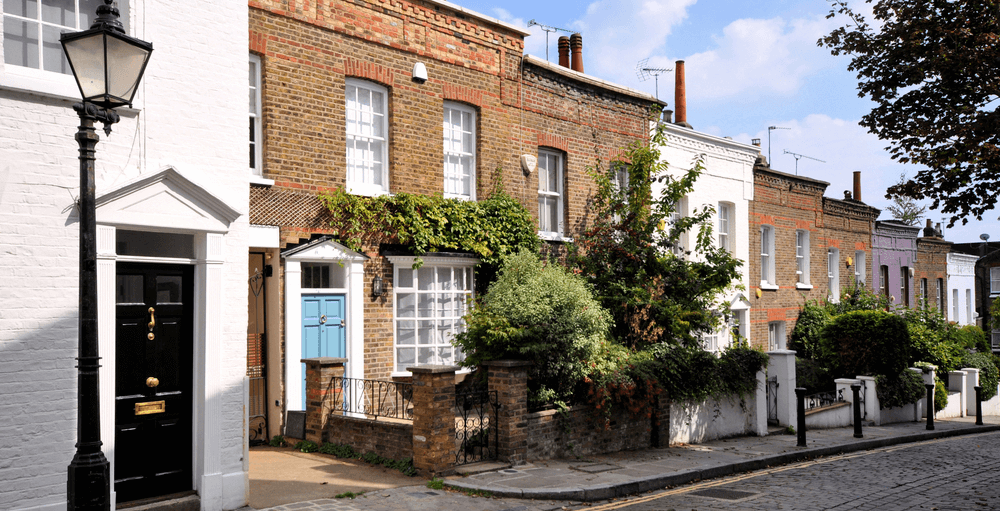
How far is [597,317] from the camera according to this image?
11.9 meters

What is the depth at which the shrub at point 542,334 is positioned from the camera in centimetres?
1127

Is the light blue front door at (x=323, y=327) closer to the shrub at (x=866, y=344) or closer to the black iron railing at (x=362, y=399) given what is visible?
the black iron railing at (x=362, y=399)

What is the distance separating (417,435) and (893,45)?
28.1 ft

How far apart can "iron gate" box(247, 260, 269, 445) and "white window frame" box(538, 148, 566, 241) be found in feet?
20.3

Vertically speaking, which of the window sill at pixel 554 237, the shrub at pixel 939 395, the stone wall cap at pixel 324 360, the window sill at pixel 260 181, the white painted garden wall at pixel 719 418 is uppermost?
the window sill at pixel 260 181

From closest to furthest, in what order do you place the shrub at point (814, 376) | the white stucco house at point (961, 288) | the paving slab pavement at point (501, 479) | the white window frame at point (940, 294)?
the paving slab pavement at point (501, 479)
the shrub at point (814, 376)
the white window frame at point (940, 294)
the white stucco house at point (961, 288)

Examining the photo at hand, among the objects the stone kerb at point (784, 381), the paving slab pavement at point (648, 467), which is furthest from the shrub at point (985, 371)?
the stone kerb at point (784, 381)

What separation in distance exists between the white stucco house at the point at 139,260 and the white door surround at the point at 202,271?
0.6 inches

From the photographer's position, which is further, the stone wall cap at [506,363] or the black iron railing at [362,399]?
the black iron railing at [362,399]

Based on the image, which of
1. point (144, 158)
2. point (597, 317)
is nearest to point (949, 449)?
point (597, 317)

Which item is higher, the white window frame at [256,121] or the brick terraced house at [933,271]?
the white window frame at [256,121]

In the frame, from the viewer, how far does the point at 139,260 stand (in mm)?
7793

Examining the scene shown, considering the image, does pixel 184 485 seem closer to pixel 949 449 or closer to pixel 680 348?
pixel 680 348

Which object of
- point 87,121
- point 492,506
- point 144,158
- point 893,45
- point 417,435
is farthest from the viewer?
point 893,45
